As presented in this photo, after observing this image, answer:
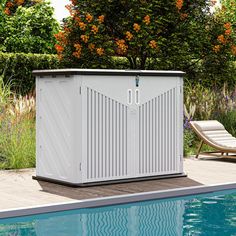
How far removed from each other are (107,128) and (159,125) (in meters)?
1.07

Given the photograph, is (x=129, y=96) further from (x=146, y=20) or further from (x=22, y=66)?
(x=22, y=66)

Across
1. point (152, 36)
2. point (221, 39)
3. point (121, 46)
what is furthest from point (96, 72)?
point (221, 39)

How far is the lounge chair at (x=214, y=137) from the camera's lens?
14156 mm

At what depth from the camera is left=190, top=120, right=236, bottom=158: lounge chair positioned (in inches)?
557

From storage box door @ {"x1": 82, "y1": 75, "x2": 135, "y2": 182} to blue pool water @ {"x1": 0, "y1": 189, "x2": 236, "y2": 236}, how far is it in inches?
44.9

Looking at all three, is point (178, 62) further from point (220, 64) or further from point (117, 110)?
point (117, 110)

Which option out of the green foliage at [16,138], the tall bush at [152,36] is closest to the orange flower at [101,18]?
the tall bush at [152,36]

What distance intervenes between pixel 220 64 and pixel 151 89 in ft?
33.3

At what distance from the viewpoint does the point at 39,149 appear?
11070 millimetres

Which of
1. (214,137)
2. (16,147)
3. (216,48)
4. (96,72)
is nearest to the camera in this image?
(96,72)

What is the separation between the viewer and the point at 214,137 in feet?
47.8

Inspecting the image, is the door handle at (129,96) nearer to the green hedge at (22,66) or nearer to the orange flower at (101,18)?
the orange flower at (101,18)

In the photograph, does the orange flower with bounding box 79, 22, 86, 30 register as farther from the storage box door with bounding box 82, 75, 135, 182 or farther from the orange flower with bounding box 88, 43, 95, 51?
the storage box door with bounding box 82, 75, 135, 182

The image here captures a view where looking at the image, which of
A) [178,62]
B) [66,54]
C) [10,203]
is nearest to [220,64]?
[178,62]
